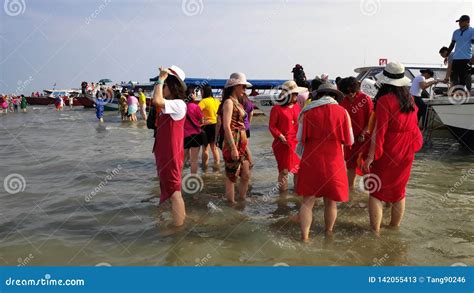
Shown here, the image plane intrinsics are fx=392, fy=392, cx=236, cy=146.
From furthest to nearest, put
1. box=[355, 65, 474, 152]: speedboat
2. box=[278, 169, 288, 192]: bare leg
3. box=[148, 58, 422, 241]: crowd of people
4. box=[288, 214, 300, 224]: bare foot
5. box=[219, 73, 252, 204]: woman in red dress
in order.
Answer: box=[355, 65, 474, 152]: speedboat < box=[278, 169, 288, 192]: bare leg < box=[219, 73, 252, 204]: woman in red dress < box=[288, 214, 300, 224]: bare foot < box=[148, 58, 422, 241]: crowd of people

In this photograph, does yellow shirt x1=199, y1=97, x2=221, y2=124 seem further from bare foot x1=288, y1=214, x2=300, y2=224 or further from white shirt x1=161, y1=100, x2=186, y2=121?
white shirt x1=161, y1=100, x2=186, y2=121

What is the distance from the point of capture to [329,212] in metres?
4.38

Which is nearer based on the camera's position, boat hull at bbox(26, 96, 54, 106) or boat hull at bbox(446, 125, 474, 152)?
boat hull at bbox(446, 125, 474, 152)

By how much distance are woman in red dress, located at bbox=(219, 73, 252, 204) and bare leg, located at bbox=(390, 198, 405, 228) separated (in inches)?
79.4

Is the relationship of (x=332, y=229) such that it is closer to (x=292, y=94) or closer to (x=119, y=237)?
(x=292, y=94)

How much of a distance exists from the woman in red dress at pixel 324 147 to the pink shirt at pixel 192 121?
10.1 ft

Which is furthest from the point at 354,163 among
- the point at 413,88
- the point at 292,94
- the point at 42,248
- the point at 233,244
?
the point at 413,88

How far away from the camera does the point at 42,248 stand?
4246mm

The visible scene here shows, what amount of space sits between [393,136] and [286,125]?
179cm

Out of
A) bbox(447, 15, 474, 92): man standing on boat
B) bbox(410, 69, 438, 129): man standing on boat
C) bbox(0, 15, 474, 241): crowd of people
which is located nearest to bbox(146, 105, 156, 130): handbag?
bbox(0, 15, 474, 241): crowd of people

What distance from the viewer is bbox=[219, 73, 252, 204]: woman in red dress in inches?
200

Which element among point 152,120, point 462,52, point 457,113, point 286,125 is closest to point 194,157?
point 286,125

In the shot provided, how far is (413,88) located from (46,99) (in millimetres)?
49003

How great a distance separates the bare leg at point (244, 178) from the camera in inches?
219
